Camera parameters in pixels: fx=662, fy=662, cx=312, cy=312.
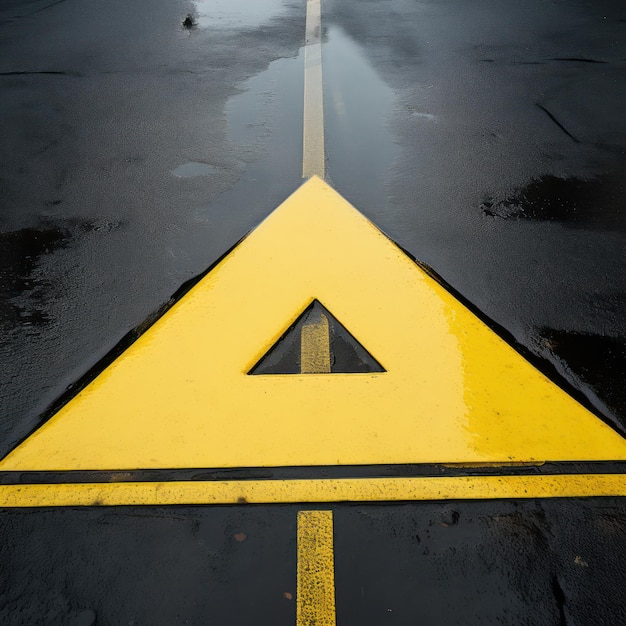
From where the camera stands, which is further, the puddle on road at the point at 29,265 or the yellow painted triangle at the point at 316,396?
the puddle on road at the point at 29,265

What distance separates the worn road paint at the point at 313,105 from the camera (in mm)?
5301

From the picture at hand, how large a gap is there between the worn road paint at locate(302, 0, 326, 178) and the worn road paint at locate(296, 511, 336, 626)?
314 cm

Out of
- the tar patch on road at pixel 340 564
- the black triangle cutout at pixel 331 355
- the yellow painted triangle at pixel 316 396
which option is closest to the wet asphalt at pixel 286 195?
the tar patch on road at pixel 340 564

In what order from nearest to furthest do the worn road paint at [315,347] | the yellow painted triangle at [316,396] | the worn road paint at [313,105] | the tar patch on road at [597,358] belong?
the yellow painted triangle at [316,396] → the tar patch on road at [597,358] → the worn road paint at [315,347] → the worn road paint at [313,105]

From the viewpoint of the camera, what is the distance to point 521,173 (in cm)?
510

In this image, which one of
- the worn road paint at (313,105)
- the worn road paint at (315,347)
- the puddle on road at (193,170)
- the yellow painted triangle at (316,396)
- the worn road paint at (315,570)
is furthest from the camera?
the worn road paint at (313,105)

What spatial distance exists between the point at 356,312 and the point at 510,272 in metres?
1.05

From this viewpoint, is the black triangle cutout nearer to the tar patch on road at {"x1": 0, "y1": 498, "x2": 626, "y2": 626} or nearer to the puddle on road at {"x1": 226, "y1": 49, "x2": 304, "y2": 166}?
the tar patch on road at {"x1": 0, "y1": 498, "x2": 626, "y2": 626}

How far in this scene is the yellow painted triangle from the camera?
2.95m

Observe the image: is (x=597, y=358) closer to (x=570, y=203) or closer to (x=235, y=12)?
(x=570, y=203)

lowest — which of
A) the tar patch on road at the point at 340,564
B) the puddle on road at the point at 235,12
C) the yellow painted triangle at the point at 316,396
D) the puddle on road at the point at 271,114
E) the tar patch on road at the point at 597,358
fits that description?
the tar patch on road at the point at 340,564

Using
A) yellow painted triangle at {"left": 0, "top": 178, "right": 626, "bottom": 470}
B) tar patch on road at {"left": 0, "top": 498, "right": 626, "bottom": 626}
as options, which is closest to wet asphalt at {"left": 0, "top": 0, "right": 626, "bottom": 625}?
tar patch on road at {"left": 0, "top": 498, "right": 626, "bottom": 626}

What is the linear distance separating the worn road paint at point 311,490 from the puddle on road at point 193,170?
2.93 m

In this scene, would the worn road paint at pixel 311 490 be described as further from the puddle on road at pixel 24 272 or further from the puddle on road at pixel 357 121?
the puddle on road at pixel 357 121
